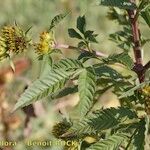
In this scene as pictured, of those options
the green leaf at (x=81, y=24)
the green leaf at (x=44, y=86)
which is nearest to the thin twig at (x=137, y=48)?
the green leaf at (x=81, y=24)

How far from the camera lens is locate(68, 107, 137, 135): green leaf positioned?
1465 millimetres

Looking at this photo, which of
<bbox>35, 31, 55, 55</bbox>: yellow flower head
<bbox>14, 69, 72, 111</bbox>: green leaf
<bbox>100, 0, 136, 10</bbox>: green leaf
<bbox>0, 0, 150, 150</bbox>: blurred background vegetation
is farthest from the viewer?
<bbox>0, 0, 150, 150</bbox>: blurred background vegetation

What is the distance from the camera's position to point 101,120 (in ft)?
4.95

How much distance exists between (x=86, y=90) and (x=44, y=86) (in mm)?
123

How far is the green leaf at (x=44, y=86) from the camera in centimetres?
139

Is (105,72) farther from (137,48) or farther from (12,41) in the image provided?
(12,41)

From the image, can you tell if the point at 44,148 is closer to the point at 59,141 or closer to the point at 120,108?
the point at 59,141

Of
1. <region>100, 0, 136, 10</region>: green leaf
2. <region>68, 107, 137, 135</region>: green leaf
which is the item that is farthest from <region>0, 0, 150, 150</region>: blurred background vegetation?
<region>68, 107, 137, 135</region>: green leaf

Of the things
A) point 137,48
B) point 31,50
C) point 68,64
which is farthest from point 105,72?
point 31,50

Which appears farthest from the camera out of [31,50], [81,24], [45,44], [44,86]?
[31,50]

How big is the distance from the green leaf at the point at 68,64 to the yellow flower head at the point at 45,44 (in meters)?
0.16

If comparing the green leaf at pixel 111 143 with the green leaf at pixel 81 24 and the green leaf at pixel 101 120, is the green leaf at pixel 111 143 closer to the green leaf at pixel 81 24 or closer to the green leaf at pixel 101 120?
the green leaf at pixel 101 120

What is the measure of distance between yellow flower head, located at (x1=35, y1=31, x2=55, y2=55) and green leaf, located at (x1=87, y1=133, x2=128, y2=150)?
14.3 inches

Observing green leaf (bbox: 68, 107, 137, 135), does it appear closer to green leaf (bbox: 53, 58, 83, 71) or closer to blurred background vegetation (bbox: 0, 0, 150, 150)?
green leaf (bbox: 53, 58, 83, 71)
